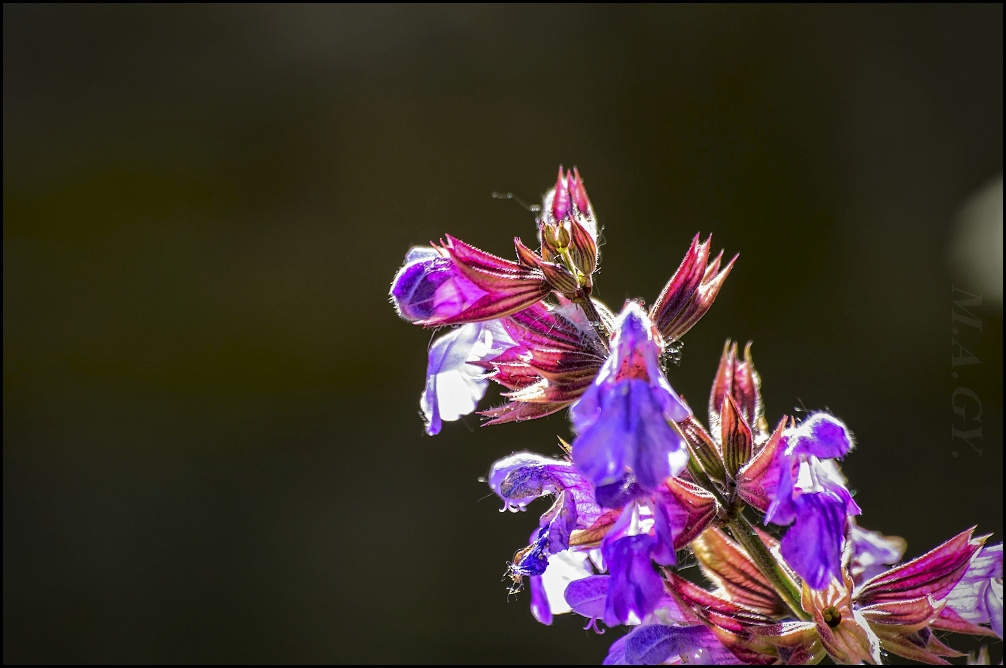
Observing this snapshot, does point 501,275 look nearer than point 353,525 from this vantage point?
Yes

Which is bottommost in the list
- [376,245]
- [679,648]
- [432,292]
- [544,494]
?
[679,648]

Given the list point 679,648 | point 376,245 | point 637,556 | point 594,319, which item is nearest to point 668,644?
point 679,648

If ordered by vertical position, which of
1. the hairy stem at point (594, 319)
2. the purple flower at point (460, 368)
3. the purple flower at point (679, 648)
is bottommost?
the purple flower at point (679, 648)

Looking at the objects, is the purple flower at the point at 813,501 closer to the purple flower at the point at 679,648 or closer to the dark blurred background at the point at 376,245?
the purple flower at the point at 679,648

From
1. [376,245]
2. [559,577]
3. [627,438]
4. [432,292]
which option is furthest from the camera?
[376,245]

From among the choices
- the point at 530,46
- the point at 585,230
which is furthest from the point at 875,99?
the point at 585,230

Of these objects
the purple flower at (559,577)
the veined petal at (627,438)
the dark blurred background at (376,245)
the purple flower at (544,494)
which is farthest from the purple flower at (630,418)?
the dark blurred background at (376,245)

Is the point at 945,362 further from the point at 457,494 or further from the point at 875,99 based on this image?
the point at 457,494

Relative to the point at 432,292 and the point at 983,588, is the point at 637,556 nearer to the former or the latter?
the point at 432,292
